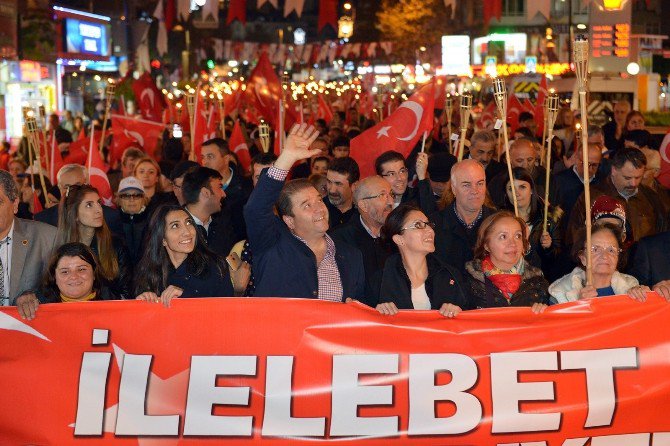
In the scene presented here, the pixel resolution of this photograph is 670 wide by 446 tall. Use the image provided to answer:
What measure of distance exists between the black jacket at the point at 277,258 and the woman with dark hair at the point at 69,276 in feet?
3.00

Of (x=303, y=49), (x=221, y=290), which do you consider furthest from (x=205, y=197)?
(x=303, y=49)

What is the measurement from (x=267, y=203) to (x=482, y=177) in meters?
1.77

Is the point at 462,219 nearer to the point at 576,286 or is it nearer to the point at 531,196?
the point at 531,196

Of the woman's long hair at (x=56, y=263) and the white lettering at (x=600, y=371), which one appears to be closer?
the white lettering at (x=600, y=371)

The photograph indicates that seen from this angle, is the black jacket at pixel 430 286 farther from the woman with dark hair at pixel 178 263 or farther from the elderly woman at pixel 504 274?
the woman with dark hair at pixel 178 263

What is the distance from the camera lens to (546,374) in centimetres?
550

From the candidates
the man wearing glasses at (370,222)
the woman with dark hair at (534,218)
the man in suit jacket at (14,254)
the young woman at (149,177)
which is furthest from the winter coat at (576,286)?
the young woman at (149,177)

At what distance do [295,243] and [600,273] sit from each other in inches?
66.7

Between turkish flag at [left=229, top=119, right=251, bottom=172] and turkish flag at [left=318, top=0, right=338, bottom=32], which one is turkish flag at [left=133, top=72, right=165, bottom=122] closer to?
turkish flag at [left=318, top=0, right=338, bottom=32]

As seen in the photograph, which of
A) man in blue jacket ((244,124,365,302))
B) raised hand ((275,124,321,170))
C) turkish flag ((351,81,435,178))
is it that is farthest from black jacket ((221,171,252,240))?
raised hand ((275,124,321,170))

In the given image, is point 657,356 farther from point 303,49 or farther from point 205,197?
point 303,49

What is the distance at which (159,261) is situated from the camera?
→ 20.2 feet

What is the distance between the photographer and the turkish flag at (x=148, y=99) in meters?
18.8

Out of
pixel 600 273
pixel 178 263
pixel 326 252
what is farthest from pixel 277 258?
pixel 600 273
